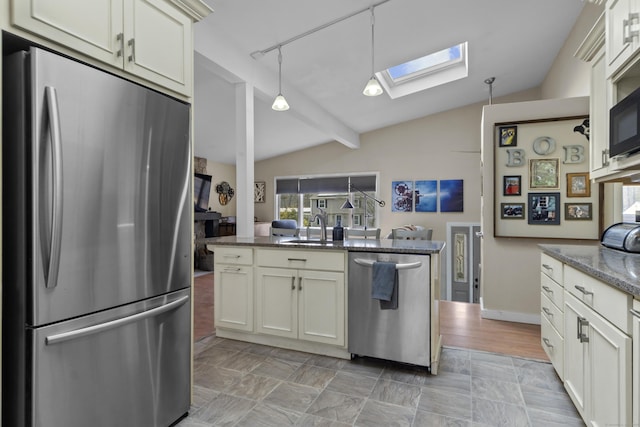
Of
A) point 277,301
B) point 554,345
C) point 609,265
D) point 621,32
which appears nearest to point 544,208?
point 554,345

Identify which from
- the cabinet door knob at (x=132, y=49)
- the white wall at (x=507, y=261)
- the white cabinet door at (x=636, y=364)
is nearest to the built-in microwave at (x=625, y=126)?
the white cabinet door at (x=636, y=364)

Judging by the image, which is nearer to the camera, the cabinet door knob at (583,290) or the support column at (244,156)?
the cabinet door knob at (583,290)

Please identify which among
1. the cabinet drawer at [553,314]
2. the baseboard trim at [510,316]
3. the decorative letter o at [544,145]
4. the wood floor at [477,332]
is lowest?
the wood floor at [477,332]

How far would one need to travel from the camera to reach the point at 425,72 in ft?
15.8

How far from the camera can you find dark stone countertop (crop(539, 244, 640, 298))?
121 cm

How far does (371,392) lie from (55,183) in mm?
1977

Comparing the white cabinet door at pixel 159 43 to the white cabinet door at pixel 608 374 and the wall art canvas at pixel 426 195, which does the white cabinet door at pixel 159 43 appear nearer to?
the white cabinet door at pixel 608 374

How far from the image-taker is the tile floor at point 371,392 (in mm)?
1839

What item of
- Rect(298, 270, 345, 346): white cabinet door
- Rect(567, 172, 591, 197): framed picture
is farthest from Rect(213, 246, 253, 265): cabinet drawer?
Rect(567, 172, 591, 197): framed picture

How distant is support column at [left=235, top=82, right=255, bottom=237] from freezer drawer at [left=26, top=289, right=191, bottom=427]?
1.92 meters

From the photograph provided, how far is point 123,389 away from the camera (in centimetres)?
147

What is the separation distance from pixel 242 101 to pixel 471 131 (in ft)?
14.9

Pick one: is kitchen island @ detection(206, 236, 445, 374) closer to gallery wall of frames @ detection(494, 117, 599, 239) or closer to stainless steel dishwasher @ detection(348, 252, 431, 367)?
stainless steel dishwasher @ detection(348, 252, 431, 367)

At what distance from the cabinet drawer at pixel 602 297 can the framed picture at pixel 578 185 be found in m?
1.88
